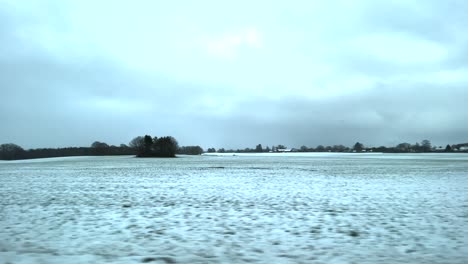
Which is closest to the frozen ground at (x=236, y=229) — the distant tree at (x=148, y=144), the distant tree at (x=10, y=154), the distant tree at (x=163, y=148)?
the distant tree at (x=163, y=148)

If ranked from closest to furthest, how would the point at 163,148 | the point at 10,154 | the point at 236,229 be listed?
1. the point at 236,229
2. the point at 163,148
3. the point at 10,154

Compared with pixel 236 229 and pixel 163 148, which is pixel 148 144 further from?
pixel 236 229

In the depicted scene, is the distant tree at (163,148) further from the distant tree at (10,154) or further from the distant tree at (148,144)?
the distant tree at (10,154)

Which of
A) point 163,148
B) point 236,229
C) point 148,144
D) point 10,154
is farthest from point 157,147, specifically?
point 236,229

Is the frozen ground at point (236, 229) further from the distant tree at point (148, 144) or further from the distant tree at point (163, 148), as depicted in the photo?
the distant tree at point (148, 144)

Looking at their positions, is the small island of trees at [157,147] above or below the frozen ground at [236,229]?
above

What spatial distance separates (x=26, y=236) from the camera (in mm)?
→ 7977

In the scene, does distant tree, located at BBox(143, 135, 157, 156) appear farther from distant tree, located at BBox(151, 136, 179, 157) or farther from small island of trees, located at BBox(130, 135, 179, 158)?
distant tree, located at BBox(151, 136, 179, 157)

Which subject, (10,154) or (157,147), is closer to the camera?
(157,147)

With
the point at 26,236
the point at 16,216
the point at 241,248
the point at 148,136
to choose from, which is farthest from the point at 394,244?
the point at 148,136

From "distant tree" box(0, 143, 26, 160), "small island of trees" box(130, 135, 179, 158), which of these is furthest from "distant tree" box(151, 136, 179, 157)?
"distant tree" box(0, 143, 26, 160)

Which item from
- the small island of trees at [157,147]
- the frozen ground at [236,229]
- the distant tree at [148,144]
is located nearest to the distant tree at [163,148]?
the small island of trees at [157,147]

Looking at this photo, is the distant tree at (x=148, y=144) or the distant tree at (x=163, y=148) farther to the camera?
the distant tree at (x=163, y=148)

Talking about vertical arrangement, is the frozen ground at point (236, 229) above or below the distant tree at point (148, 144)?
below
